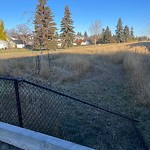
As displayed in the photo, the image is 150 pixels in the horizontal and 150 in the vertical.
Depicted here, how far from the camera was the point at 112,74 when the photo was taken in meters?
8.27

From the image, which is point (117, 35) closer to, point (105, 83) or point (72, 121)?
point (105, 83)

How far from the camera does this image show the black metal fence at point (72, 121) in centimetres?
310

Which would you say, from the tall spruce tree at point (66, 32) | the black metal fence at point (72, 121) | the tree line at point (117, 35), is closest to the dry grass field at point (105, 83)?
the black metal fence at point (72, 121)

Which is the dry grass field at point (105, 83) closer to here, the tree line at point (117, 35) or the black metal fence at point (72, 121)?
the black metal fence at point (72, 121)

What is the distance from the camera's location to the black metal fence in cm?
310

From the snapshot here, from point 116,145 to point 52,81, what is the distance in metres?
4.54

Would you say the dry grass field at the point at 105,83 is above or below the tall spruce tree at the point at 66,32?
below

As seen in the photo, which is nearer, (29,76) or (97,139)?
(97,139)

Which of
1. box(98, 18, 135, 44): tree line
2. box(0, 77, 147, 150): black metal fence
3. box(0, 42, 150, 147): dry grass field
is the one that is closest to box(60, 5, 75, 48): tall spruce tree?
box(98, 18, 135, 44): tree line

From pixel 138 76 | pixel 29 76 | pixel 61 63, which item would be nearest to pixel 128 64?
pixel 138 76

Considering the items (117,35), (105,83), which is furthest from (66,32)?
(105,83)

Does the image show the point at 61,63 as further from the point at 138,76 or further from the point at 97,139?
the point at 97,139

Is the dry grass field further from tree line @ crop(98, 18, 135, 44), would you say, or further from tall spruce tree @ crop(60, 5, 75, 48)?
tree line @ crop(98, 18, 135, 44)

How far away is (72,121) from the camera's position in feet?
12.6
